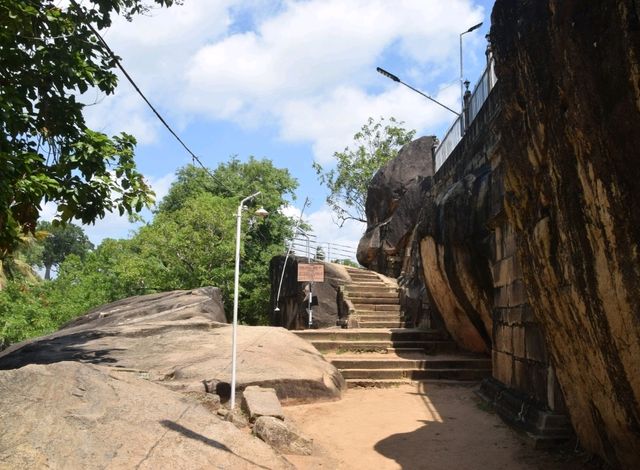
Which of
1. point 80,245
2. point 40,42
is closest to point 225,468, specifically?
point 40,42

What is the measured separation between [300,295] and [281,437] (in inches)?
575

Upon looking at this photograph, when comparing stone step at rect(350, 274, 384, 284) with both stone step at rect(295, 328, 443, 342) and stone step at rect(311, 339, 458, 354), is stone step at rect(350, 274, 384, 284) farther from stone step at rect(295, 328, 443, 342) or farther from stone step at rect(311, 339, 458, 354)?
stone step at rect(311, 339, 458, 354)

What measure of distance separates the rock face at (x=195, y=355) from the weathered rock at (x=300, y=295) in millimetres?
7989

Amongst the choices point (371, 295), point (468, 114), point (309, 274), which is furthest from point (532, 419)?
point (309, 274)

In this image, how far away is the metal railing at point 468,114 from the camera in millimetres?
9490

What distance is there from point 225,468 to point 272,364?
13.2 ft

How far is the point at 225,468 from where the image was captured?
167 inches

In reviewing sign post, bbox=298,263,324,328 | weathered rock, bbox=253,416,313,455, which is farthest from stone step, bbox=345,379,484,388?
sign post, bbox=298,263,324,328

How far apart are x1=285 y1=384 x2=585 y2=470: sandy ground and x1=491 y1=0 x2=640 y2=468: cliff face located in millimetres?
962

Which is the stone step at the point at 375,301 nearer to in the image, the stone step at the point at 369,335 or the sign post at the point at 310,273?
the sign post at the point at 310,273

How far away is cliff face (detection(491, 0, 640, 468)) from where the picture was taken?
3184 mm

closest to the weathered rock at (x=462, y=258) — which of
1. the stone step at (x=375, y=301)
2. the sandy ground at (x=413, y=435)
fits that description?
the sandy ground at (x=413, y=435)

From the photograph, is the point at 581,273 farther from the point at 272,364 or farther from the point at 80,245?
the point at 80,245

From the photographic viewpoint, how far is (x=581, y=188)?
365 cm
